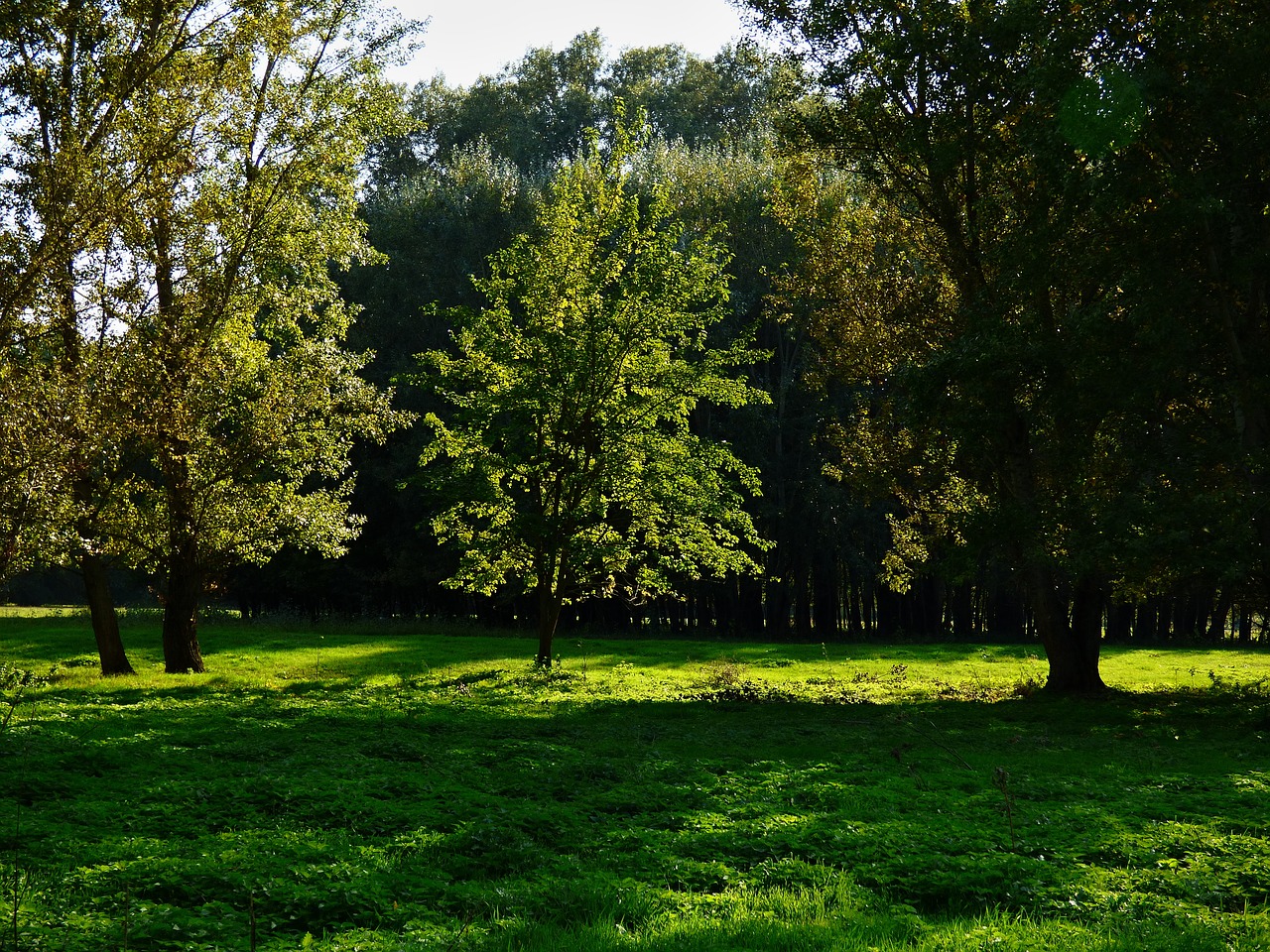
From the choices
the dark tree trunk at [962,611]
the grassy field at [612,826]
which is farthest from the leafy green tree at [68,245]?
the dark tree trunk at [962,611]

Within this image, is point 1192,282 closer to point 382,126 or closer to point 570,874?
point 570,874

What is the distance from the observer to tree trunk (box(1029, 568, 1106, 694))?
80.7 feet

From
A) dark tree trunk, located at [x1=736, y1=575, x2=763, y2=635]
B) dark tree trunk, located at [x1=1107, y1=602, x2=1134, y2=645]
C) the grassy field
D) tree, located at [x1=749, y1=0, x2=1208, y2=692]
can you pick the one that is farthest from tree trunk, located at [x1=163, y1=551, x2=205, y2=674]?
dark tree trunk, located at [x1=1107, y1=602, x2=1134, y2=645]

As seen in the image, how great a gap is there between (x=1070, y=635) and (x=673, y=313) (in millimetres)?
12865

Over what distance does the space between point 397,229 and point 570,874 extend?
51.7 metres

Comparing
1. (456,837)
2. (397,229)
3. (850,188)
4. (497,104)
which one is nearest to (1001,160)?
(850,188)

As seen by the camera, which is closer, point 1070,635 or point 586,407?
point 1070,635

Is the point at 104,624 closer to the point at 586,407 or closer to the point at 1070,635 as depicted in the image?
the point at 586,407

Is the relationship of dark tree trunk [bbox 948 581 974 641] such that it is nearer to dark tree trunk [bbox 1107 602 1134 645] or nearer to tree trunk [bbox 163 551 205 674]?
dark tree trunk [bbox 1107 602 1134 645]

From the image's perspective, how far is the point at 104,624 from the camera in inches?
968

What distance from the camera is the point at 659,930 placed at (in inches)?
278

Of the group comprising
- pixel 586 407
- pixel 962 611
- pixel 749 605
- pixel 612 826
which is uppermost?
pixel 586 407

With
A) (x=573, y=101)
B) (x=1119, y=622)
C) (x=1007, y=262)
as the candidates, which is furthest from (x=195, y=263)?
(x=573, y=101)

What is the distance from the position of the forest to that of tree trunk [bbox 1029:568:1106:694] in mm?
87
